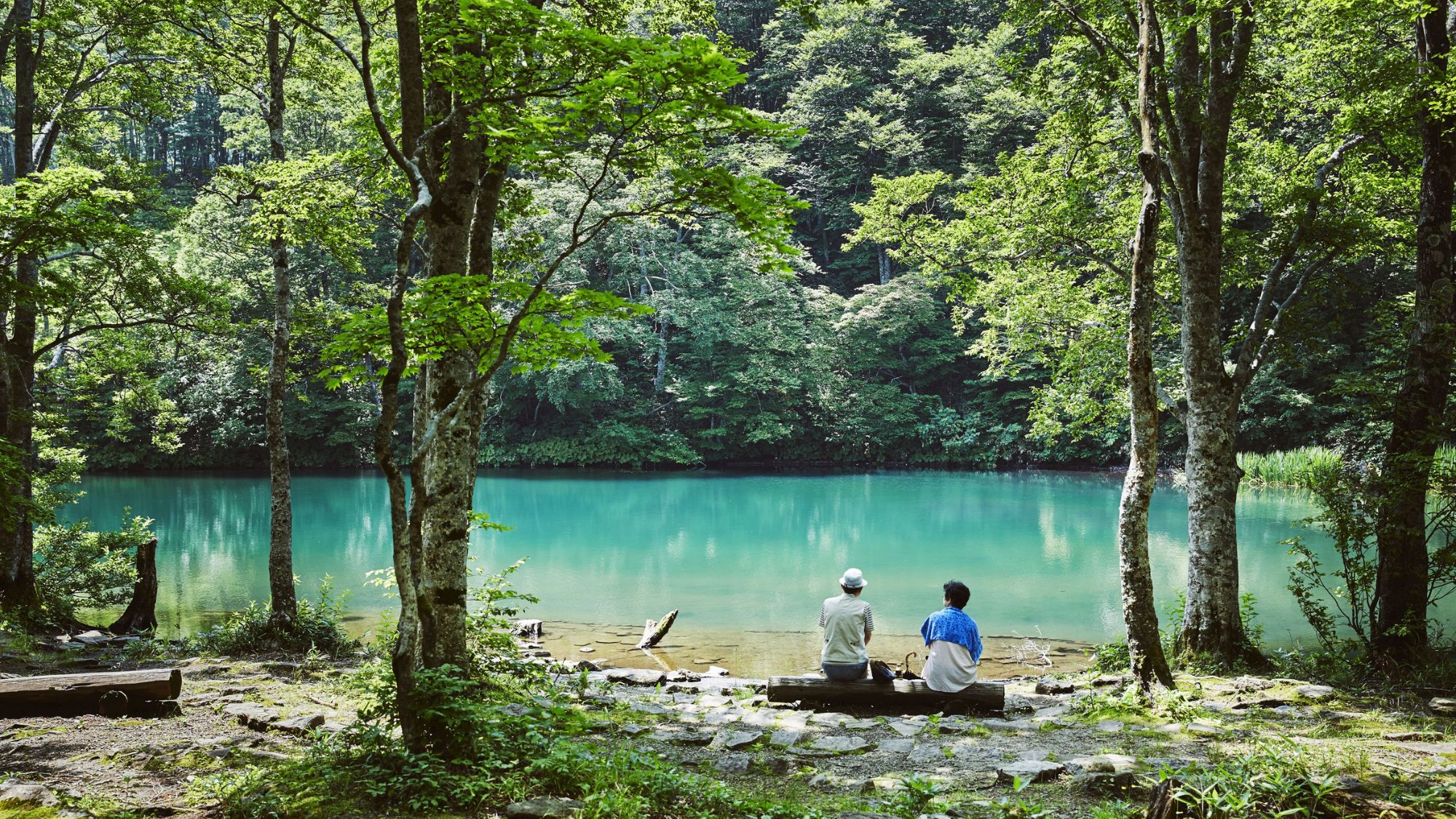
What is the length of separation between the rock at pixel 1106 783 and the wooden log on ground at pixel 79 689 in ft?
16.6

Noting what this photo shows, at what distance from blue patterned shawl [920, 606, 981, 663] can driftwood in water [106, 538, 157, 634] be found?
27.1ft

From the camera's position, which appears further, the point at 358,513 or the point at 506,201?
the point at 358,513

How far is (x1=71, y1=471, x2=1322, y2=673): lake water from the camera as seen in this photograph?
41.1ft

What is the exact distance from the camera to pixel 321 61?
10359mm

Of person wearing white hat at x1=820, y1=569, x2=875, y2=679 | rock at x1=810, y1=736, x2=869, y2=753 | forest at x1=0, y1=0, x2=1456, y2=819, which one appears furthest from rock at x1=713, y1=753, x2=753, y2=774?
person wearing white hat at x1=820, y1=569, x2=875, y2=679

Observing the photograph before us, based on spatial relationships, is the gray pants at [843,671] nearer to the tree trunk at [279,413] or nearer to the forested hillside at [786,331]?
the tree trunk at [279,413]

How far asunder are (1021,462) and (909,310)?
7662 mm

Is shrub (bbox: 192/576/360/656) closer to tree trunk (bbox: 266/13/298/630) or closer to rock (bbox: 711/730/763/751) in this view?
tree trunk (bbox: 266/13/298/630)

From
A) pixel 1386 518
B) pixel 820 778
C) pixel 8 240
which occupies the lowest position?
pixel 820 778

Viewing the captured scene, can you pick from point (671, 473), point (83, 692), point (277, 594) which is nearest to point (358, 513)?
point (671, 473)

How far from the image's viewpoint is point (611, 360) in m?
10.1

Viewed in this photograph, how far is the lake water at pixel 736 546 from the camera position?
12516mm

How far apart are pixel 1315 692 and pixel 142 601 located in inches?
436

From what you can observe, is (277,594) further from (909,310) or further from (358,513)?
(909,310)
